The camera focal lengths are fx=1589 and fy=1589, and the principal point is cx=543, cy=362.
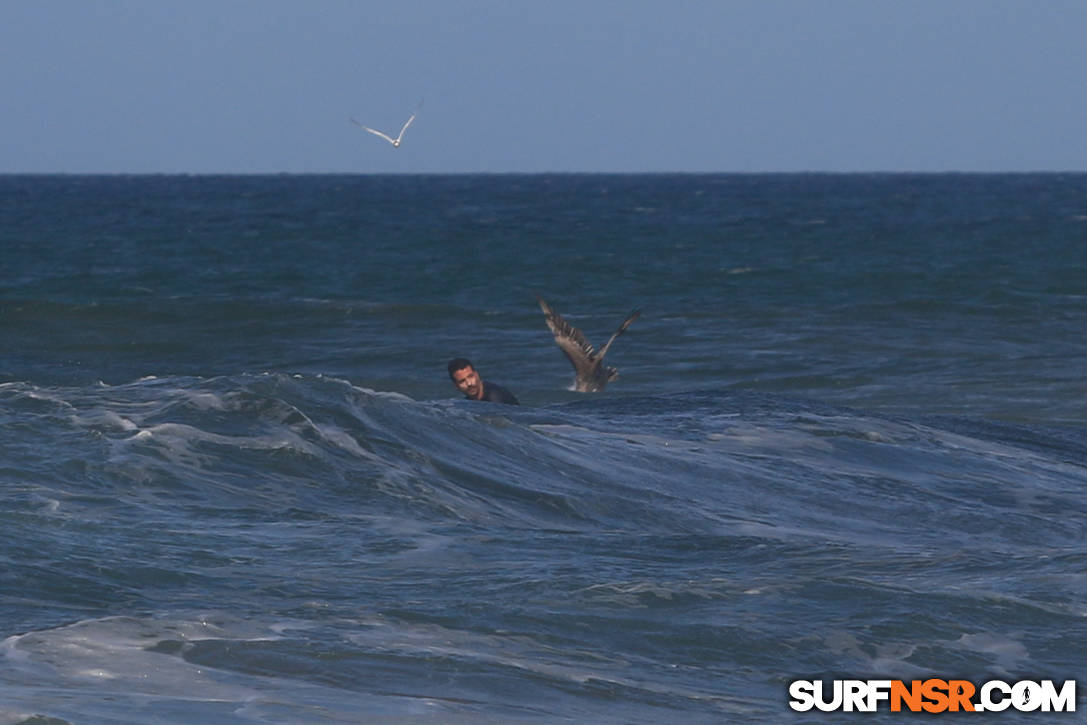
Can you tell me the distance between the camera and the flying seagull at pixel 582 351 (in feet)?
50.7

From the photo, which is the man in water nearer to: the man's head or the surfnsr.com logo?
the man's head

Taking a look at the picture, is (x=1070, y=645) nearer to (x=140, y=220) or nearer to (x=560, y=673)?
(x=560, y=673)

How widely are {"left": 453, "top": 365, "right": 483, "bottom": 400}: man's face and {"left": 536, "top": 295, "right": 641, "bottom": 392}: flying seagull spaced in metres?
1.05

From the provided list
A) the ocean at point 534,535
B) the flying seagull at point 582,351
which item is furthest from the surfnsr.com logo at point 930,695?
the flying seagull at point 582,351

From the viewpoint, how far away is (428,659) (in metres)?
6.06

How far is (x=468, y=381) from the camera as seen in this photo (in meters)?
13.9

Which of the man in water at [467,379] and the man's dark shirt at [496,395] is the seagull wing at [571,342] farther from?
the man in water at [467,379]

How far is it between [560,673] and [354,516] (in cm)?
299

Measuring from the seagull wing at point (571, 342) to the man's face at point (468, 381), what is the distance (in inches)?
53.8

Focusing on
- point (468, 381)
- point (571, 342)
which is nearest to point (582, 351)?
point (571, 342)

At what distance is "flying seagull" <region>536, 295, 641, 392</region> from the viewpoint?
50.7ft

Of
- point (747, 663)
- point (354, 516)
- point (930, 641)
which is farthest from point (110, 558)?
point (930, 641)

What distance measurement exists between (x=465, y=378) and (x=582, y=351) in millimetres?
2436

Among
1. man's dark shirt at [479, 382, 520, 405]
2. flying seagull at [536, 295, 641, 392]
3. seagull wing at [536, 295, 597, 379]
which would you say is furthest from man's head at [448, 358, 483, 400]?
seagull wing at [536, 295, 597, 379]
